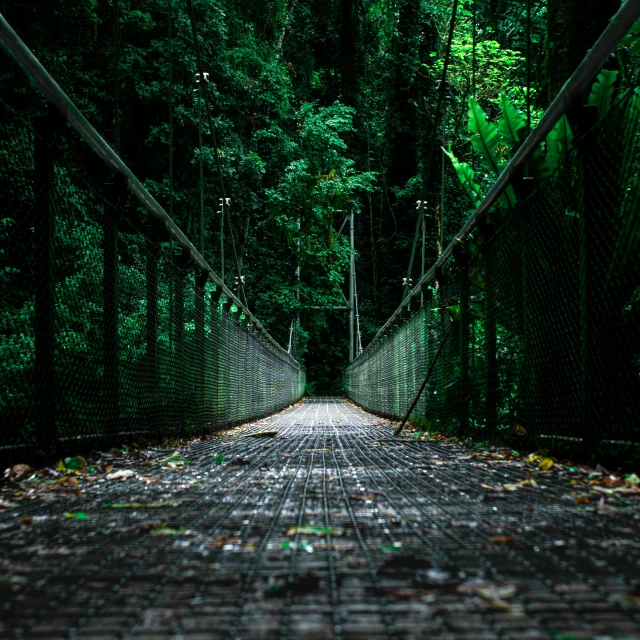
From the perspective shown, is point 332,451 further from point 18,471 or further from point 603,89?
point 603,89

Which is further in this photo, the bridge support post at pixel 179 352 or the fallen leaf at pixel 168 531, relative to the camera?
the bridge support post at pixel 179 352

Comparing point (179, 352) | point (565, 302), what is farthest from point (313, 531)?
point (179, 352)

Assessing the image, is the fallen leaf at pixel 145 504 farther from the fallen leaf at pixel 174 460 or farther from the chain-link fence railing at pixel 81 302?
the fallen leaf at pixel 174 460

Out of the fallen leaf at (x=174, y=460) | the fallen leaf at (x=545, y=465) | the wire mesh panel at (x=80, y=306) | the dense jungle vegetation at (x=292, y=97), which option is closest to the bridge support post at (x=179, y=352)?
the wire mesh panel at (x=80, y=306)

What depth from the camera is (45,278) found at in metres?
2.77

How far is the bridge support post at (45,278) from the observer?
2709mm

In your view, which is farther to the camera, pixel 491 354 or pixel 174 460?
pixel 491 354

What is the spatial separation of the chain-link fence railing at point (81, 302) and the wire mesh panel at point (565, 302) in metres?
1.84

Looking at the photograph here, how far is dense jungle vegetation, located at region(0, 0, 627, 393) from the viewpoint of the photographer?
12070mm

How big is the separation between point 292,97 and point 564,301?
19.5 metres

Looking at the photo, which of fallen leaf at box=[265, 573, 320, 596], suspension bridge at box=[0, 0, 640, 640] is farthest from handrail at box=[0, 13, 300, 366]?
fallen leaf at box=[265, 573, 320, 596]

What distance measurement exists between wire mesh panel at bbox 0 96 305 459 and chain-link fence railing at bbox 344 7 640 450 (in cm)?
184

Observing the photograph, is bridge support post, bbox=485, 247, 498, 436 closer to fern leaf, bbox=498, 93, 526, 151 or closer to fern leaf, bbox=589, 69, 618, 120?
fern leaf, bbox=589, 69, 618, 120

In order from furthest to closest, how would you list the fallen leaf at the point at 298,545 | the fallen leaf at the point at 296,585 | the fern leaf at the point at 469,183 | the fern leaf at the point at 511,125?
1. the fern leaf at the point at 469,183
2. the fern leaf at the point at 511,125
3. the fallen leaf at the point at 298,545
4. the fallen leaf at the point at 296,585
